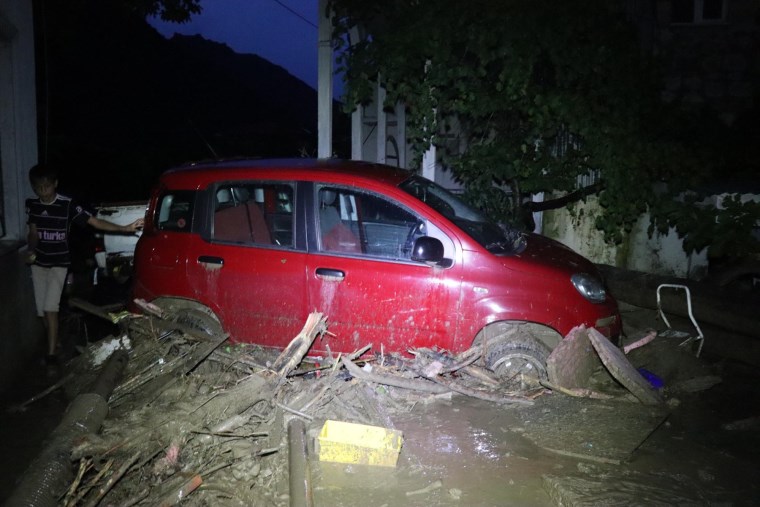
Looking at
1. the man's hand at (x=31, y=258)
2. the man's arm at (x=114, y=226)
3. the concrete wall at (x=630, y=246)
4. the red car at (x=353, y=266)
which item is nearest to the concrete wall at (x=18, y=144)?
the man's hand at (x=31, y=258)

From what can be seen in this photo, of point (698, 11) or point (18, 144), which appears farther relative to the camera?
point (698, 11)

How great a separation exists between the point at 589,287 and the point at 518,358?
0.85 metres

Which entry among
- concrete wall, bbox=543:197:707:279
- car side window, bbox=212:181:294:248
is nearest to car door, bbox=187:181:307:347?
car side window, bbox=212:181:294:248

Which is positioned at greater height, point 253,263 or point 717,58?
point 717,58

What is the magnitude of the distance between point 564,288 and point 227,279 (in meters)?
2.87

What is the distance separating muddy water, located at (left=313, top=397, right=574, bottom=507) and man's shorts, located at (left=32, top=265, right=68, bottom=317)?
386 centimetres

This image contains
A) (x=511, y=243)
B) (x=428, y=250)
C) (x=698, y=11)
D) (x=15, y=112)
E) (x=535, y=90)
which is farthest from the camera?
(x=698, y=11)

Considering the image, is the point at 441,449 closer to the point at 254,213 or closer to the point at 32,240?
the point at 254,213

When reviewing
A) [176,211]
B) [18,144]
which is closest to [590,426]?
[176,211]

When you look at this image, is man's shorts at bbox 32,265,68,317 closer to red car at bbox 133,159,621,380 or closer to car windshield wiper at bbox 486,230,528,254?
red car at bbox 133,159,621,380

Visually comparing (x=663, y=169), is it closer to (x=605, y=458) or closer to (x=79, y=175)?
(x=605, y=458)

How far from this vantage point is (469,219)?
5438 mm

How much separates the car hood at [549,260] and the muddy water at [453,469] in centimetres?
117

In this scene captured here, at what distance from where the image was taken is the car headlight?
500 cm
